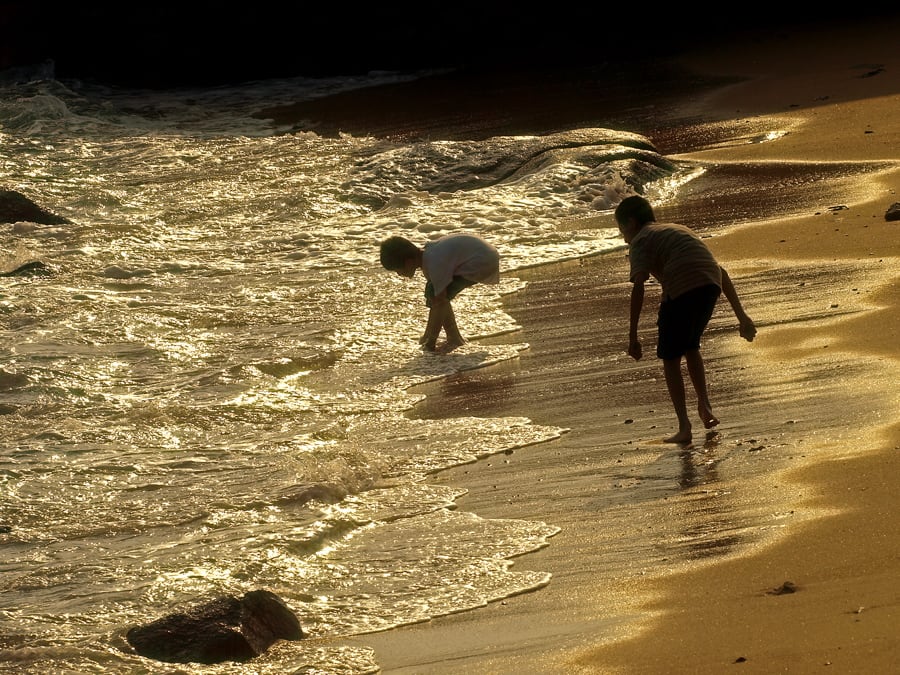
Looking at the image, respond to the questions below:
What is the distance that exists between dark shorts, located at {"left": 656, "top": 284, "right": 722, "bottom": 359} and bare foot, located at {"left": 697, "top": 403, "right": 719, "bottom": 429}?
297 mm

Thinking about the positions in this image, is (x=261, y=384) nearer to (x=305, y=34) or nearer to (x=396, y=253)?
(x=396, y=253)

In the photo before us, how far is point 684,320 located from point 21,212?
1156 cm

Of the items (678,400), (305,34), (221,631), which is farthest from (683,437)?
(305,34)

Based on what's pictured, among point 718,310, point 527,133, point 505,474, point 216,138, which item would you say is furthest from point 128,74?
point 505,474

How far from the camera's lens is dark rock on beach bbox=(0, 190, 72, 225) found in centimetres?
1680

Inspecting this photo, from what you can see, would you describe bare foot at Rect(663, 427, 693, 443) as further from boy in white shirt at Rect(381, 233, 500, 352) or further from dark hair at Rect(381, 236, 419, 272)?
dark hair at Rect(381, 236, 419, 272)

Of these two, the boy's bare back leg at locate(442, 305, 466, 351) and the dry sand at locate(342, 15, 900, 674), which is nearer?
the dry sand at locate(342, 15, 900, 674)

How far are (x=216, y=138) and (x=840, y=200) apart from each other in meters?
12.9

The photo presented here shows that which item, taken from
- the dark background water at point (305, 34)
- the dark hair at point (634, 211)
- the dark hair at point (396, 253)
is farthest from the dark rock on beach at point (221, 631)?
the dark background water at point (305, 34)

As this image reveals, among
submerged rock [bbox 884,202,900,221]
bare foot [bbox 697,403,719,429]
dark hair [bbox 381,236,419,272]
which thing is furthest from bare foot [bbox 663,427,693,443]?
submerged rock [bbox 884,202,900,221]

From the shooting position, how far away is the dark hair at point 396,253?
1019cm

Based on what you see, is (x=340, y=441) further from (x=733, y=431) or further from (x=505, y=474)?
(x=733, y=431)

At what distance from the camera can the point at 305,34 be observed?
111 feet

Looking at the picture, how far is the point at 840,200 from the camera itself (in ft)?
44.8
